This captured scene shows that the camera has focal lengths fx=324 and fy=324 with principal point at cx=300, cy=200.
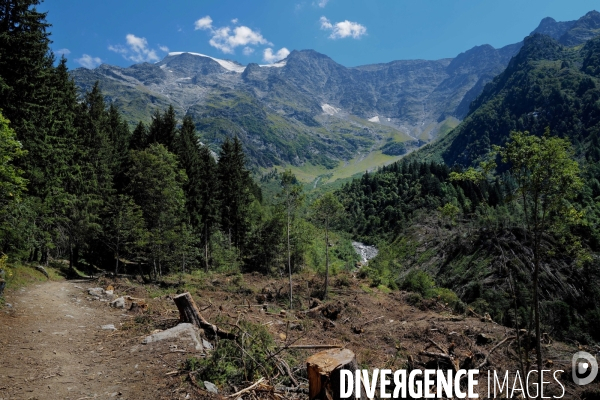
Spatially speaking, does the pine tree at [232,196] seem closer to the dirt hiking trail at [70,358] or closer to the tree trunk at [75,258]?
the tree trunk at [75,258]

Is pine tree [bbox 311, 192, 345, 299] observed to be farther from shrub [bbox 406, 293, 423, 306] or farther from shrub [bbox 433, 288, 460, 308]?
shrub [bbox 433, 288, 460, 308]

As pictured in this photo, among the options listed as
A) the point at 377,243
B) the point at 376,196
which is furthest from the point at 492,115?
the point at 377,243

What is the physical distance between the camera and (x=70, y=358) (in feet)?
25.8

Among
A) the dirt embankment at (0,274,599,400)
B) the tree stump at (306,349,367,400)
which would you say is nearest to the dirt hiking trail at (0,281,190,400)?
the dirt embankment at (0,274,599,400)

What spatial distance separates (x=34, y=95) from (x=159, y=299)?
12605 millimetres

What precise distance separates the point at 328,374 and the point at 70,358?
667 centimetres

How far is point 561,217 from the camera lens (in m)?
7.61

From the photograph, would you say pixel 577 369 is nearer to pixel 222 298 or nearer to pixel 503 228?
pixel 222 298

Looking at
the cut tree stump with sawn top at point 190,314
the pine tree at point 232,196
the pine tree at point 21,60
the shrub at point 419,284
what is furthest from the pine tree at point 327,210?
the pine tree at point 21,60

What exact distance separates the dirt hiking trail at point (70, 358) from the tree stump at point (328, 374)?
268 centimetres

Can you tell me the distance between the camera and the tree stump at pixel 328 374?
202 inches

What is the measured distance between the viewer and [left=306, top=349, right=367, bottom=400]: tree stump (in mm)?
5125

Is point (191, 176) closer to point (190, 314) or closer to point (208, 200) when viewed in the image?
point (208, 200)

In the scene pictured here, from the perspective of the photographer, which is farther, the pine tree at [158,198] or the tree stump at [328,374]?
the pine tree at [158,198]
